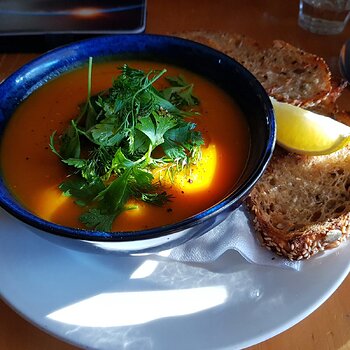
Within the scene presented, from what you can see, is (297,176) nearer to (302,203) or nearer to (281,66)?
(302,203)

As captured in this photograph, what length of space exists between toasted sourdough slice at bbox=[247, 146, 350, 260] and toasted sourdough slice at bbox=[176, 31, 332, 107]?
0.77 ft

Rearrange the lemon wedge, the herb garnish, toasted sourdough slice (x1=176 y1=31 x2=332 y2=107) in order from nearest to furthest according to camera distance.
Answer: the herb garnish < the lemon wedge < toasted sourdough slice (x1=176 y1=31 x2=332 y2=107)

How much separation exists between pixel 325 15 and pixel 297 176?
32.8 inches

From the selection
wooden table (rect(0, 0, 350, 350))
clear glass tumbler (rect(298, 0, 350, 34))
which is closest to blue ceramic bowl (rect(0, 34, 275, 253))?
wooden table (rect(0, 0, 350, 350))

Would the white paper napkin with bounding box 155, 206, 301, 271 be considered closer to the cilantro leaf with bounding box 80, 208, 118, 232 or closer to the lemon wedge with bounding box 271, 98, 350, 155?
the cilantro leaf with bounding box 80, 208, 118, 232

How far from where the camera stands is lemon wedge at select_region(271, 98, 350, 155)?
1288 mm

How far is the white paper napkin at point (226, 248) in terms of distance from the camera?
3.69 feet

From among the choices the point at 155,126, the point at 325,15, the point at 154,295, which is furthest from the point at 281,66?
the point at 154,295

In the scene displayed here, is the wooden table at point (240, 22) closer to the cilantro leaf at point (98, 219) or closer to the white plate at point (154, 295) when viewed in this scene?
the white plate at point (154, 295)

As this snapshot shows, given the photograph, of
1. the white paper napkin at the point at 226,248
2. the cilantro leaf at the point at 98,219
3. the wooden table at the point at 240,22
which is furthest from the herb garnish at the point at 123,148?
the wooden table at the point at 240,22

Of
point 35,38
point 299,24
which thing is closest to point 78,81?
point 35,38

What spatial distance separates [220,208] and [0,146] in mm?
585

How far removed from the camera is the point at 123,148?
1.16 metres

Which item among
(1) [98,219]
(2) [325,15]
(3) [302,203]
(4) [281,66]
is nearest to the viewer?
(1) [98,219]
